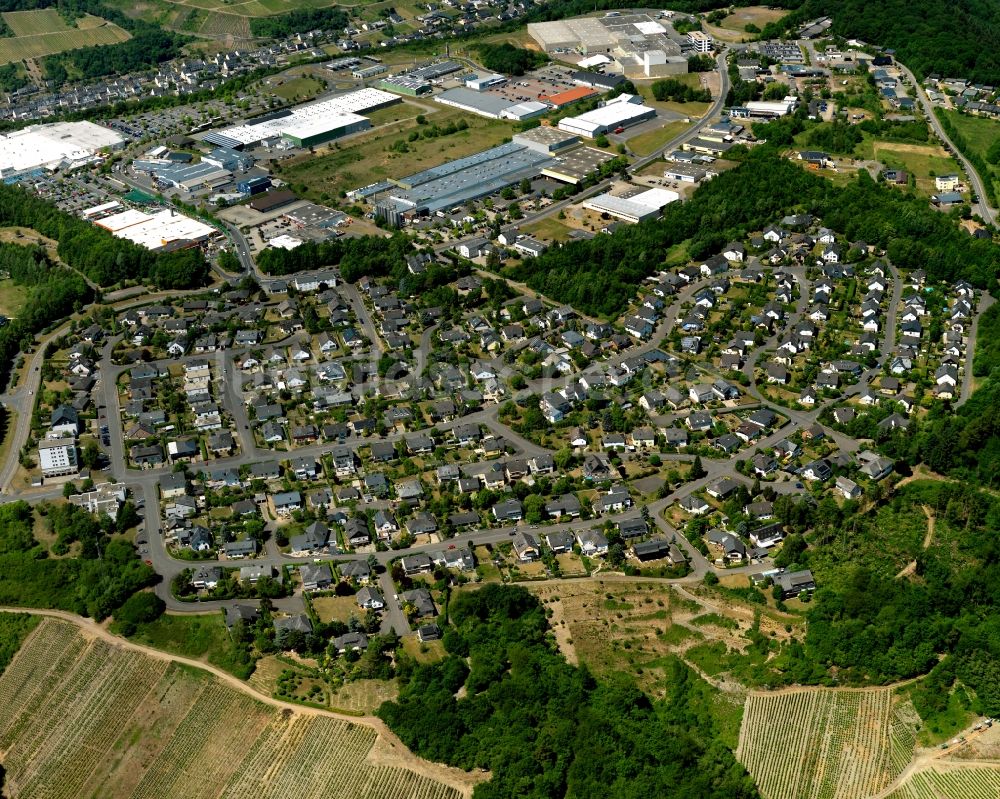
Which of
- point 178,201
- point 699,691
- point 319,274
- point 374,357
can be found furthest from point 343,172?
point 699,691

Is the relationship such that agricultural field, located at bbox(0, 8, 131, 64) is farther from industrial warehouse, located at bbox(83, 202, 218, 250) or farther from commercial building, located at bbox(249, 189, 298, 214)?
commercial building, located at bbox(249, 189, 298, 214)

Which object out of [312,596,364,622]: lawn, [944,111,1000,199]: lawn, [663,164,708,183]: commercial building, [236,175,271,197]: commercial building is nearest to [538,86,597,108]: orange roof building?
[663,164,708,183]: commercial building

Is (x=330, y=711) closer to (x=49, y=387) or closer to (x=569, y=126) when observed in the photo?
(x=49, y=387)

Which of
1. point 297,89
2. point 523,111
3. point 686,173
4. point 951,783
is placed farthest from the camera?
point 297,89

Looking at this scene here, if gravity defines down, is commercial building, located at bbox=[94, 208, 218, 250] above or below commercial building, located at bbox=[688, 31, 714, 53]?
below

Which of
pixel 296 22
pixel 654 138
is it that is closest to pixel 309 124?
pixel 654 138

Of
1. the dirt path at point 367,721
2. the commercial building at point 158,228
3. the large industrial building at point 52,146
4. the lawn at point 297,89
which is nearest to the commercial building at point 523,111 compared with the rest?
the lawn at point 297,89

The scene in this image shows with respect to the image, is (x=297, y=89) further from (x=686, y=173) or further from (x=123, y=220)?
(x=686, y=173)
